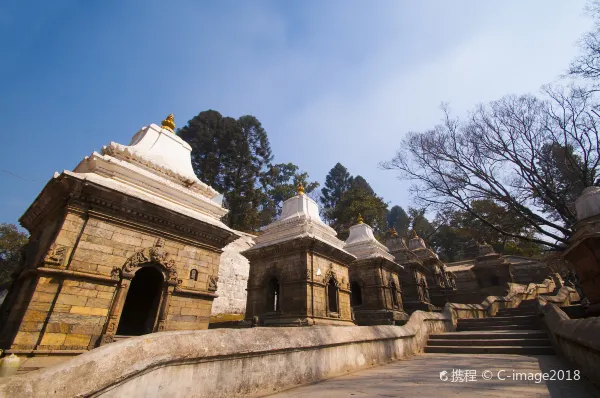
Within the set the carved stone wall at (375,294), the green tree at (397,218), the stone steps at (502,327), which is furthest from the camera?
the green tree at (397,218)

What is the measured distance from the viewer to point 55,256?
572 centimetres

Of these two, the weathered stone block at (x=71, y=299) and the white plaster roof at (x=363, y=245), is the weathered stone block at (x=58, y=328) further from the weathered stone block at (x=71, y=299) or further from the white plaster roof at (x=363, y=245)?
the white plaster roof at (x=363, y=245)

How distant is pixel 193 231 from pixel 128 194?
2.10 meters

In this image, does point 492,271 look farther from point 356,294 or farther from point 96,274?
point 96,274

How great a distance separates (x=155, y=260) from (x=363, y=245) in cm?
1278

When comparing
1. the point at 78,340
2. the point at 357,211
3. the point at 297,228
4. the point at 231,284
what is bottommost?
the point at 78,340

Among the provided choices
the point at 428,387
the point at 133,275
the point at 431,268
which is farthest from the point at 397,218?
the point at 428,387

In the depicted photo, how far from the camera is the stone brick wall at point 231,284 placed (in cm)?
1902

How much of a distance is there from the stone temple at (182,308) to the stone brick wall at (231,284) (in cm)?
549

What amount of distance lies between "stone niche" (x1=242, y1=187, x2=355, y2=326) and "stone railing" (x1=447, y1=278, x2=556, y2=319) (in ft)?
17.5

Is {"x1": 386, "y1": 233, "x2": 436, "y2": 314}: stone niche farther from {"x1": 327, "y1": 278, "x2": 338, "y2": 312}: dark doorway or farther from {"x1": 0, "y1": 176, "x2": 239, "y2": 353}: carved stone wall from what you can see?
{"x1": 0, "y1": 176, "x2": 239, "y2": 353}: carved stone wall

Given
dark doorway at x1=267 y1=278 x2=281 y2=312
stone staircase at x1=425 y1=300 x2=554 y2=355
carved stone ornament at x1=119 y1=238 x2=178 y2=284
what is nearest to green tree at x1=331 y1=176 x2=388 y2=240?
dark doorway at x1=267 y1=278 x2=281 y2=312

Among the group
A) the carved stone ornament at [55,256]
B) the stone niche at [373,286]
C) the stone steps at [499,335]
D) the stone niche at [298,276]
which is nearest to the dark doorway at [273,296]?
the stone niche at [298,276]

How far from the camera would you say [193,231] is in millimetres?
8297
